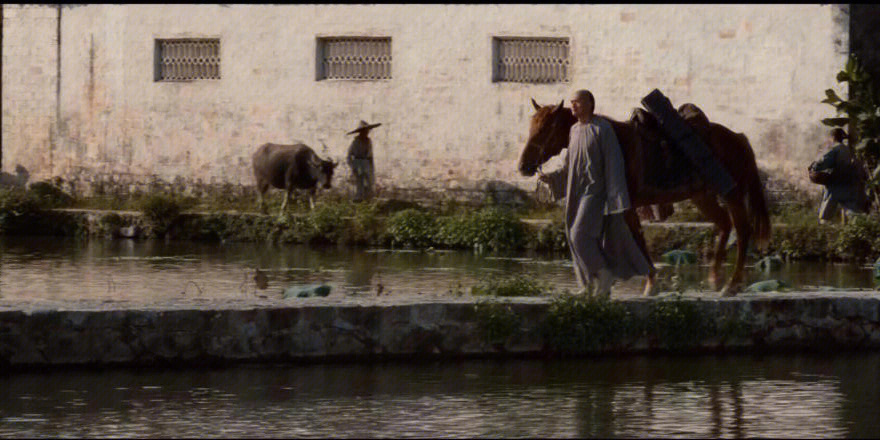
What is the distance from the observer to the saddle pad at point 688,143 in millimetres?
14664

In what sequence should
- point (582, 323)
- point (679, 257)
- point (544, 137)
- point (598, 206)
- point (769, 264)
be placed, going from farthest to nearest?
point (679, 257) < point (769, 264) < point (544, 137) < point (598, 206) < point (582, 323)

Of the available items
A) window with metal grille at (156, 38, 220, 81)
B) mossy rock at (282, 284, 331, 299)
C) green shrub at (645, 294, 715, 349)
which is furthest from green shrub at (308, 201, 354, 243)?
green shrub at (645, 294, 715, 349)

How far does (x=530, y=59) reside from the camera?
2567 cm

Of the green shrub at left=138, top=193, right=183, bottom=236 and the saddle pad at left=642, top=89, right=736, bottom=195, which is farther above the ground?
the saddle pad at left=642, top=89, right=736, bottom=195

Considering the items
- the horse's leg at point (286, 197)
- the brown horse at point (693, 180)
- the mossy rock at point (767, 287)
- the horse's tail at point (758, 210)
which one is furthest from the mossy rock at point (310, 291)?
the horse's leg at point (286, 197)

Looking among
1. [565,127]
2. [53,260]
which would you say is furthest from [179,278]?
[565,127]

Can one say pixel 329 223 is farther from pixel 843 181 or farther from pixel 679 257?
pixel 843 181

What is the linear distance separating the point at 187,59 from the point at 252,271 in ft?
31.4

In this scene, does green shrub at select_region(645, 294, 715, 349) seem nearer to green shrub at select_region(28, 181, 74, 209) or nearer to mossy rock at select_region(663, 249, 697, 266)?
mossy rock at select_region(663, 249, 697, 266)

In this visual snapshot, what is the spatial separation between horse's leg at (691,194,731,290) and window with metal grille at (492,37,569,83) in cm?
972

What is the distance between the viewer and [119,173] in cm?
2867

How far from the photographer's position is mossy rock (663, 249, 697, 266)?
20938 millimetres

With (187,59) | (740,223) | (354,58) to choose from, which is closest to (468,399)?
(740,223)

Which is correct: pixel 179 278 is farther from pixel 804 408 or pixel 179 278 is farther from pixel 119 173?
pixel 119 173
